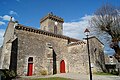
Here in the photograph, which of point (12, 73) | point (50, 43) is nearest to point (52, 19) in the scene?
point (50, 43)

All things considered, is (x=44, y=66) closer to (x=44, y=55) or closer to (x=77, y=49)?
(x=44, y=55)

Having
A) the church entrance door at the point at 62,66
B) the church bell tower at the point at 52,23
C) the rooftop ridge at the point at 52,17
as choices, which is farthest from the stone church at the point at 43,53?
the rooftop ridge at the point at 52,17

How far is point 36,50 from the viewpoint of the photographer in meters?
20.6

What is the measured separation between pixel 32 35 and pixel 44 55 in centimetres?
409

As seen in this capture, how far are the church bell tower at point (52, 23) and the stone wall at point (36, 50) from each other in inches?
347

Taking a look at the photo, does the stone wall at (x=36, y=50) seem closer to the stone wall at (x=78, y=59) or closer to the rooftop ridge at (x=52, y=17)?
the stone wall at (x=78, y=59)

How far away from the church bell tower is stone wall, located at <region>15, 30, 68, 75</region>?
880 centimetres

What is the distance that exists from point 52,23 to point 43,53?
13245mm

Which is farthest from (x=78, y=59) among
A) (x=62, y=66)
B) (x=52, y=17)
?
(x=52, y=17)

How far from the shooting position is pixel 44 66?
21047 millimetres

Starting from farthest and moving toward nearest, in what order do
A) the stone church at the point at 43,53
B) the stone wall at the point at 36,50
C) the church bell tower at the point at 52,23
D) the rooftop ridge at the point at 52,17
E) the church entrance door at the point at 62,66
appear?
the rooftop ridge at the point at 52,17 < the church bell tower at the point at 52,23 < the church entrance door at the point at 62,66 < the stone wall at the point at 36,50 < the stone church at the point at 43,53

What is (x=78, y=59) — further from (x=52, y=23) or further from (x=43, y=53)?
(x=52, y=23)

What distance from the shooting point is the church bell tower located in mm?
32172

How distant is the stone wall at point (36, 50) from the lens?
18625 millimetres
